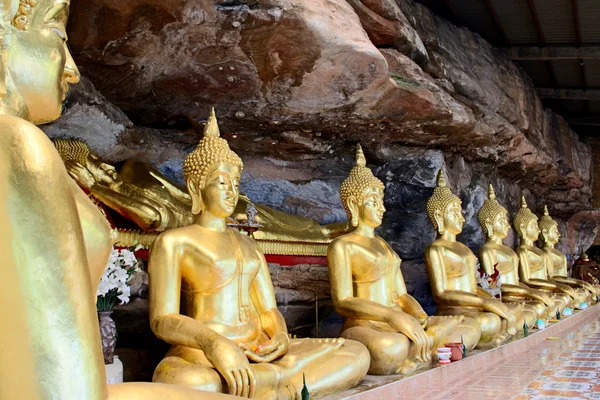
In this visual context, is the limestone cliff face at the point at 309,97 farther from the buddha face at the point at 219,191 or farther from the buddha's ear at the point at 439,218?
the buddha face at the point at 219,191

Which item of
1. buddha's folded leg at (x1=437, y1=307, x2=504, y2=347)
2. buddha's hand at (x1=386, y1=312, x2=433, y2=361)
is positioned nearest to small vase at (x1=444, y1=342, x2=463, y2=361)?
buddha's hand at (x1=386, y1=312, x2=433, y2=361)

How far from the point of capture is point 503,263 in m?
7.52

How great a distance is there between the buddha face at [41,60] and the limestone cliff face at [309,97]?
7.41 ft

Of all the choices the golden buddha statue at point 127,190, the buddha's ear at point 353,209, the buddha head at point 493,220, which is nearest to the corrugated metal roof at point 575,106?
the buddha head at point 493,220

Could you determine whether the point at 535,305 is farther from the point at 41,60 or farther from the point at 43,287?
the point at 43,287

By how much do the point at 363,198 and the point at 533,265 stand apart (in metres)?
4.80

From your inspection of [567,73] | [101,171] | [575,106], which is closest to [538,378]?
[101,171]

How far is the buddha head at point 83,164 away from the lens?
13.9ft

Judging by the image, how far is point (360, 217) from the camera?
514cm

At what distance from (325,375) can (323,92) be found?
2.20m

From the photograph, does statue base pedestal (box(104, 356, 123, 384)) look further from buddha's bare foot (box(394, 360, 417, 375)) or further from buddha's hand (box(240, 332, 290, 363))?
buddha's bare foot (box(394, 360, 417, 375))

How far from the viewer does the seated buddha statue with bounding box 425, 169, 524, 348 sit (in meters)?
5.62

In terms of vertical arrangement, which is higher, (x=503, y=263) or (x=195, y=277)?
(x=195, y=277)

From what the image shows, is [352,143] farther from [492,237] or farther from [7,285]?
[7,285]
